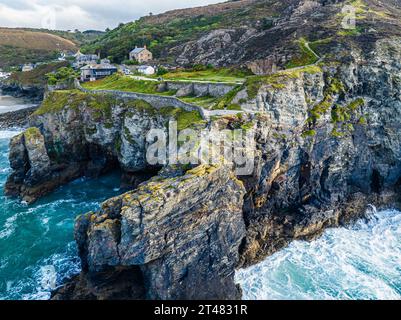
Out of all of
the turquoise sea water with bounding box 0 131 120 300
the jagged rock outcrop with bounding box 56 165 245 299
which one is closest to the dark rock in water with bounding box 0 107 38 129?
the turquoise sea water with bounding box 0 131 120 300

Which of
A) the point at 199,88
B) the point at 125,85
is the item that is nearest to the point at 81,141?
the point at 125,85

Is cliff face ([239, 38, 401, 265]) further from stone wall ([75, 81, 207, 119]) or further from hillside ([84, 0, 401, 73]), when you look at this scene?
hillside ([84, 0, 401, 73])

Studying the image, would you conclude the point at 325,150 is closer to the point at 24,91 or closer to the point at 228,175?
the point at 228,175

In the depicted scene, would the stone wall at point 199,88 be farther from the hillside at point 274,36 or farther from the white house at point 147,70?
the white house at point 147,70

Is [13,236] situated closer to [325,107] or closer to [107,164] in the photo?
[107,164]

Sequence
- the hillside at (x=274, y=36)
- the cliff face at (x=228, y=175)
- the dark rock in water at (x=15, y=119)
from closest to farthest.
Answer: the cliff face at (x=228, y=175), the hillside at (x=274, y=36), the dark rock in water at (x=15, y=119)

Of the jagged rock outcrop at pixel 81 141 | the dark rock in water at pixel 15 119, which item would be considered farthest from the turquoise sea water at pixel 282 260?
the dark rock in water at pixel 15 119
